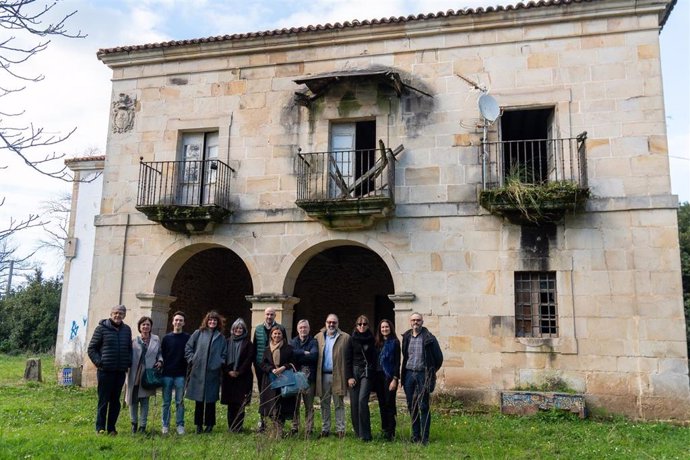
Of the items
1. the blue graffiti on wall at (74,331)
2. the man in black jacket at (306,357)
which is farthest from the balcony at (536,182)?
the blue graffiti on wall at (74,331)

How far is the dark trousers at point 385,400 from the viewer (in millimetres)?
7160

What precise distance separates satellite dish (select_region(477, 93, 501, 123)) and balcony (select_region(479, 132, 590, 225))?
0.50 m

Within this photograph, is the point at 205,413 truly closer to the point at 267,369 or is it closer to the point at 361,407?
the point at 267,369

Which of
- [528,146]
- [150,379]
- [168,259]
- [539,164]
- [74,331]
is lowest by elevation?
[150,379]

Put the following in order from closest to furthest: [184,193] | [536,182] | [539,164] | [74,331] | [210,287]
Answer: [536,182], [539,164], [184,193], [210,287], [74,331]

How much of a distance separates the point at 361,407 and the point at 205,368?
2.07 meters

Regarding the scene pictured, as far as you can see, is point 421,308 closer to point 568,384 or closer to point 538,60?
point 568,384

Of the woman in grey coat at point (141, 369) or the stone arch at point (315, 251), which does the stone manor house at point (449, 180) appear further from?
the woman in grey coat at point (141, 369)

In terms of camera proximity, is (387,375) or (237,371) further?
(237,371)

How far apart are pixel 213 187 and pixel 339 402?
18.8ft

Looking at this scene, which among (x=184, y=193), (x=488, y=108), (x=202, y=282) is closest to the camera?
(x=488, y=108)

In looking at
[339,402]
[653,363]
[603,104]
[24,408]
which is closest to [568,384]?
[653,363]

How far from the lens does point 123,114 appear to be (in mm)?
12062

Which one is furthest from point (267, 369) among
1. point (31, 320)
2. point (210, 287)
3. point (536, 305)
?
point (31, 320)
